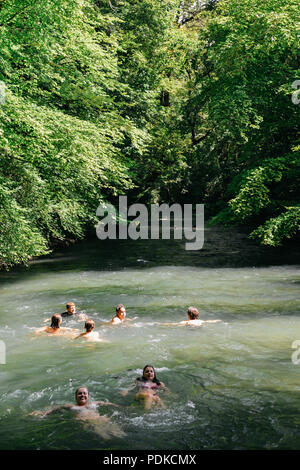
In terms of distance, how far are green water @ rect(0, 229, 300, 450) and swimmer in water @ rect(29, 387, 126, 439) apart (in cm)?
11

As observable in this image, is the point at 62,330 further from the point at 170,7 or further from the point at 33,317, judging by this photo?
the point at 170,7

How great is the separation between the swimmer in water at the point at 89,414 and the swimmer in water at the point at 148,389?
48 cm

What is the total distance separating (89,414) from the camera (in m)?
6.80

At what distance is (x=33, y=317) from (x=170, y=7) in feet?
→ 78.9

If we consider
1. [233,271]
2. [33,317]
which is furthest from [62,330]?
[233,271]

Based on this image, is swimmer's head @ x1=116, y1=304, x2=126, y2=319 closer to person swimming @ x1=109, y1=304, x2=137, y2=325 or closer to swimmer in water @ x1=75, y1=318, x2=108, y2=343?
person swimming @ x1=109, y1=304, x2=137, y2=325

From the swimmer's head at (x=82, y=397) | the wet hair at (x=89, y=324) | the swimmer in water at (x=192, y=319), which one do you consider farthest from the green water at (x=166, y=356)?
the wet hair at (x=89, y=324)

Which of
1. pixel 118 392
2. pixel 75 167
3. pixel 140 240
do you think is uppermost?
pixel 75 167

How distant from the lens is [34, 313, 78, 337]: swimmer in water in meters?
10.8

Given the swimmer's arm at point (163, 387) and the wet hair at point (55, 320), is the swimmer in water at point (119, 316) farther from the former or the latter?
the swimmer's arm at point (163, 387)

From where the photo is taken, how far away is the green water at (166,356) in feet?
20.6

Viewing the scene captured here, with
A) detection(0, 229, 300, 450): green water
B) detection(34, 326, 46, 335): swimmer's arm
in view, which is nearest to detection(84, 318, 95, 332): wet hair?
detection(0, 229, 300, 450): green water

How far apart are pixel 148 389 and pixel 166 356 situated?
2.04m

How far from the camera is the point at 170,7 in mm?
28891
